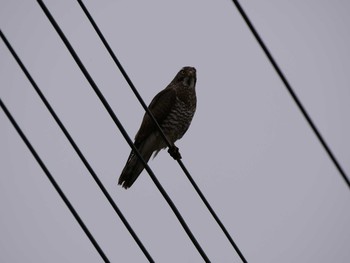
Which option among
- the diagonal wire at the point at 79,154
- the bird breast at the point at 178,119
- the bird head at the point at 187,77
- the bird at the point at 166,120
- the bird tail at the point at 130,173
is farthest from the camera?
the bird head at the point at 187,77

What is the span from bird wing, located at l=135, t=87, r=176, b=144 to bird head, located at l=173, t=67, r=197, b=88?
1.03ft

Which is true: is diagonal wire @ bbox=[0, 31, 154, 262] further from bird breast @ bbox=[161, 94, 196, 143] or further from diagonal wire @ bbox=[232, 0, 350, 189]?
bird breast @ bbox=[161, 94, 196, 143]

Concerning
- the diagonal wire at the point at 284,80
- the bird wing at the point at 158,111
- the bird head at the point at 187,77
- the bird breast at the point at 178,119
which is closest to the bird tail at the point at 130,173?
the bird wing at the point at 158,111

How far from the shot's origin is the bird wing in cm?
787

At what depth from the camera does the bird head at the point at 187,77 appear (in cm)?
848

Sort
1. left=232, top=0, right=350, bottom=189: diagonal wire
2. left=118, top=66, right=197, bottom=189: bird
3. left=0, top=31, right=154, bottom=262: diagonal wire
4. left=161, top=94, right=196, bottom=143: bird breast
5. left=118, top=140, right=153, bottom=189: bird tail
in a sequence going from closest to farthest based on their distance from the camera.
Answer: left=232, top=0, right=350, bottom=189: diagonal wire < left=0, top=31, right=154, bottom=262: diagonal wire < left=118, top=140, right=153, bottom=189: bird tail < left=118, top=66, right=197, bottom=189: bird < left=161, top=94, right=196, bottom=143: bird breast

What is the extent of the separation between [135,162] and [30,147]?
4486 millimetres

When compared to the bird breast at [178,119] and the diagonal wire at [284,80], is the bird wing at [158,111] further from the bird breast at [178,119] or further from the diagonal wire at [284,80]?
the diagonal wire at [284,80]

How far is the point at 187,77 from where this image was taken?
8.54 metres

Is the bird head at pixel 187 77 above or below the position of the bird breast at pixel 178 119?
above

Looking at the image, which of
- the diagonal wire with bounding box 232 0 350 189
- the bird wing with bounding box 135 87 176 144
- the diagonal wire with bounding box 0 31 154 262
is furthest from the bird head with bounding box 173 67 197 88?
the diagonal wire with bounding box 232 0 350 189

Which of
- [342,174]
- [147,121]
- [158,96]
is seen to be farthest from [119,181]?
[342,174]

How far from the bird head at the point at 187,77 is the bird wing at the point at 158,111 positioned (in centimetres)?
31

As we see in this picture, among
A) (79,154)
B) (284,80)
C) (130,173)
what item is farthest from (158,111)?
(284,80)
